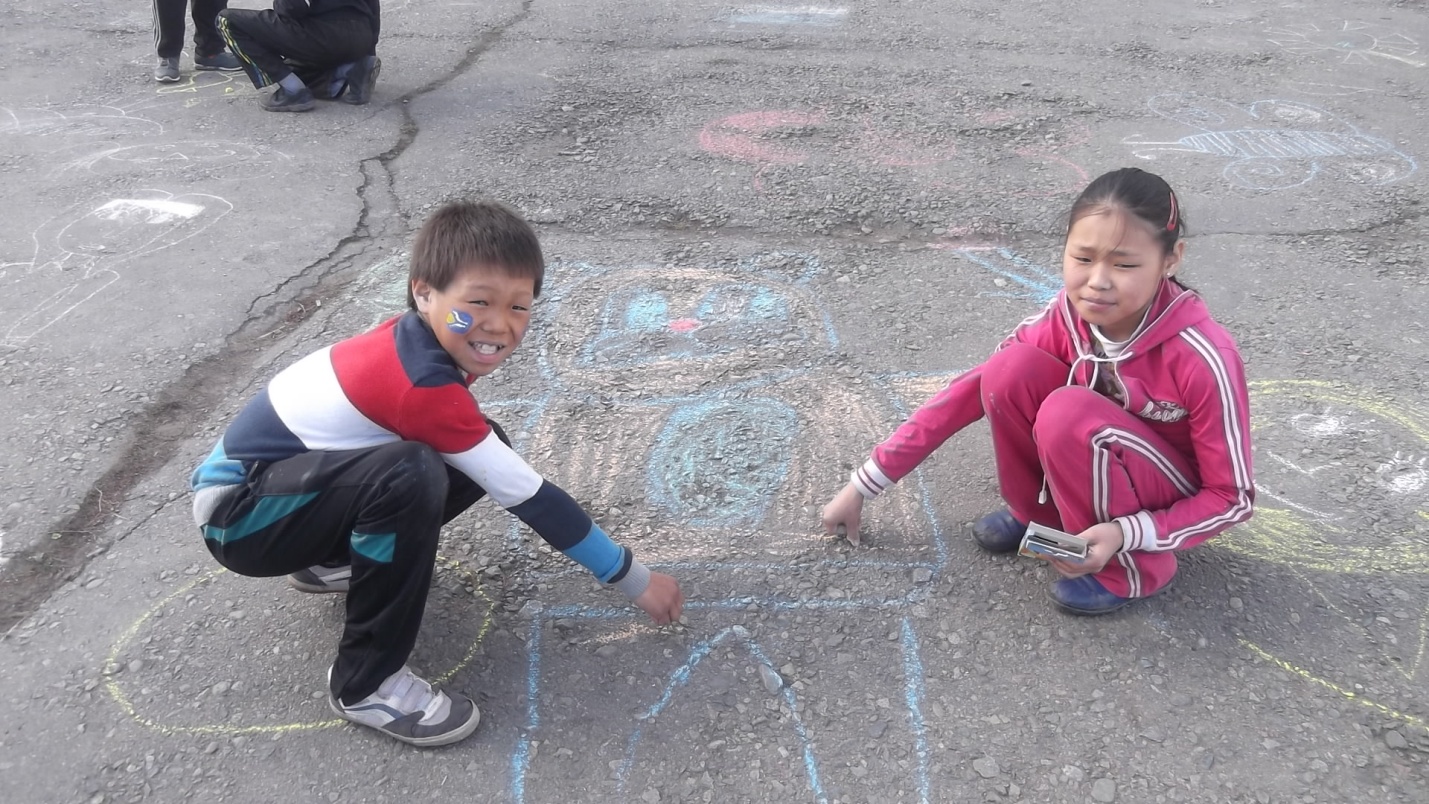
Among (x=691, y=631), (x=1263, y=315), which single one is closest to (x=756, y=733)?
(x=691, y=631)

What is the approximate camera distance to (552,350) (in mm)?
2889

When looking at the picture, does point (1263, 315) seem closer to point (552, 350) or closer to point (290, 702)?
point (552, 350)

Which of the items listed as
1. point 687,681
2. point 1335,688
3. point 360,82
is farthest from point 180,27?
point 1335,688

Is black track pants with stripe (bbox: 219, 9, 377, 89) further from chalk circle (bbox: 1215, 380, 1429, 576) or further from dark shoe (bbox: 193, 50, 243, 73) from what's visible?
chalk circle (bbox: 1215, 380, 1429, 576)

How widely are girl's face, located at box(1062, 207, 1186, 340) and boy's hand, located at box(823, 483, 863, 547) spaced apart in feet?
2.05

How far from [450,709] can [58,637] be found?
0.86m

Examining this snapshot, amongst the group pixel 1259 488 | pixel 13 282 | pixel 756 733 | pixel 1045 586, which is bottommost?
pixel 13 282

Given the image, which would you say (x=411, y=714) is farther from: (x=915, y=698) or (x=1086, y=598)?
(x=1086, y=598)

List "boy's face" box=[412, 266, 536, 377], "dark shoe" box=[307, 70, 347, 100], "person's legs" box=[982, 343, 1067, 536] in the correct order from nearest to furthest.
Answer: "boy's face" box=[412, 266, 536, 377]
"person's legs" box=[982, 343, 1067, 536]
"dark shoe" box=[307, 70, 347, 100]

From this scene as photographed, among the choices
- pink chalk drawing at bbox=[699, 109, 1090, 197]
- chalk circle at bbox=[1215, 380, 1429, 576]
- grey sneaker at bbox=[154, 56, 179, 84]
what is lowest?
grey sneaker at bbox=[154, 56, 179, 84]

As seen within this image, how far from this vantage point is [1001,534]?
2176mm

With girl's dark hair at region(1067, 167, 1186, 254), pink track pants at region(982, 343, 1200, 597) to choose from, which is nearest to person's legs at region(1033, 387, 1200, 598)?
pink track pants at region(982, 343, 1200, 597)

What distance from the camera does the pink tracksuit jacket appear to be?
179 cm

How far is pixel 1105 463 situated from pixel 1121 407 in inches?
5.3
